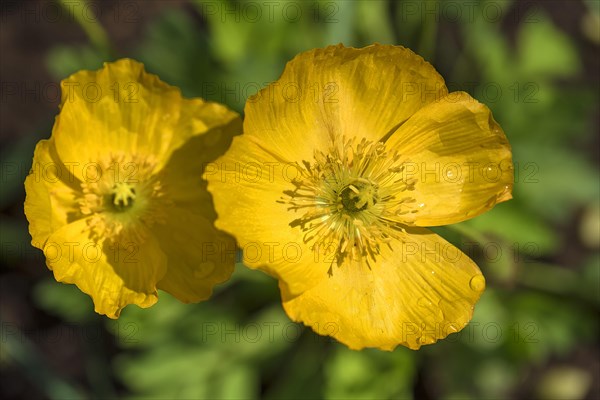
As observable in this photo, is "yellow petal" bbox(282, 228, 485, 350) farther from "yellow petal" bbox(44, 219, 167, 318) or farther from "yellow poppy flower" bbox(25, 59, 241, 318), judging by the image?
"yellow petal" bbox(44, 219, 167, 318)

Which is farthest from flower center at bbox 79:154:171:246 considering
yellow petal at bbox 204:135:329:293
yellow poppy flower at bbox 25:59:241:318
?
yellow petal at bbox 204:135:329:293

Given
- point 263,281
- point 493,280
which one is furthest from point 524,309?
point 263,281

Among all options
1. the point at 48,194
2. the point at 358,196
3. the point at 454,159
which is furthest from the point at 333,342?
the point at 48,194

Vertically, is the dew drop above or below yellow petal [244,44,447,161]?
below

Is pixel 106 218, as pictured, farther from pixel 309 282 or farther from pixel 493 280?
pixel 493 280

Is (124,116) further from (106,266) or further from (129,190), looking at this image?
(106,266)

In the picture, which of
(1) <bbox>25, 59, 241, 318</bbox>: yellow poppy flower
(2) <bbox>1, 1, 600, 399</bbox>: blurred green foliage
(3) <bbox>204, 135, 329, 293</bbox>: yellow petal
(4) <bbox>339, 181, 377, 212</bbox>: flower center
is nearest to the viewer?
(3) <bbox>204, 135, 329, 293</bbox>: yellow petal
